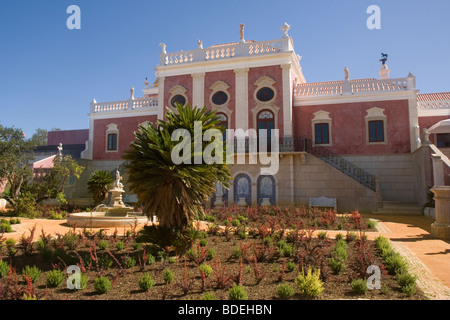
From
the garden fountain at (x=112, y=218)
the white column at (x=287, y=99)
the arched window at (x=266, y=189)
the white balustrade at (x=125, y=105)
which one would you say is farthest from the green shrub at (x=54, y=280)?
the white balustrade at (x=125, y=105)

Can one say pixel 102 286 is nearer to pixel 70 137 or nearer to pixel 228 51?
pixel 228 51

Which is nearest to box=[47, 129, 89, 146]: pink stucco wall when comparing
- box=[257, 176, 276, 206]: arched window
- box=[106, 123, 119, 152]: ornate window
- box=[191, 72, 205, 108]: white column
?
box=[106, 123, 119, 152]: ornate window

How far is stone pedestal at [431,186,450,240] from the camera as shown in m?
9.55

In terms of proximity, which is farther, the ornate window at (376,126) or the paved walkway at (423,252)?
the ornate window at (376,126)

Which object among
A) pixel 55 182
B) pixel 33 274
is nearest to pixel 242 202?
pixel 55 182

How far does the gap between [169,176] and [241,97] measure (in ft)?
52.1

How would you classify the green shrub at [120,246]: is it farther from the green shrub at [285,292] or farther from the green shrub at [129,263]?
the green shrub at [285,292]

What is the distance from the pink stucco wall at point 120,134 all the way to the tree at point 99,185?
6.27 m

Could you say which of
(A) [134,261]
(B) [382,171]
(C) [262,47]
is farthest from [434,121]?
(A) [134,261]

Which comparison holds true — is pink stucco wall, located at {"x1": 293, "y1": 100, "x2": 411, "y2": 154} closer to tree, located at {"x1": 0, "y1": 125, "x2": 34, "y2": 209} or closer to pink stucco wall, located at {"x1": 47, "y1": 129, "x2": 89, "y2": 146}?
tree, located at {"x1": 0, "y1": 125, "x2": 34, "y2": 209}

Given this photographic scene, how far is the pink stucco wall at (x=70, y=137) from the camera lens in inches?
1319

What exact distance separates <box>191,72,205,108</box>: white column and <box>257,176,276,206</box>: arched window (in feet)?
23.7

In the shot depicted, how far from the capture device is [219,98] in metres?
22.3
